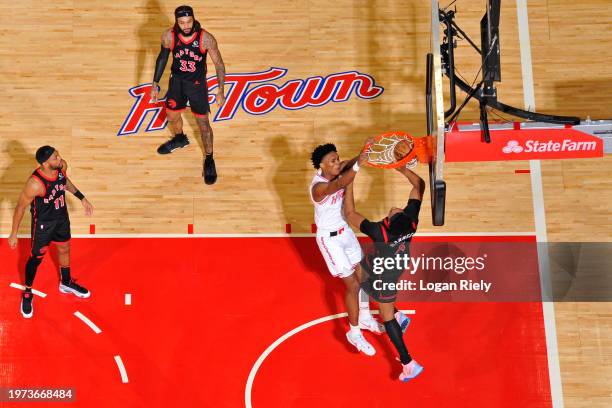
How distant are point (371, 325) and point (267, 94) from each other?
4041 millimetres

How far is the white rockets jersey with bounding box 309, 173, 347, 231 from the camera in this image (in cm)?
991

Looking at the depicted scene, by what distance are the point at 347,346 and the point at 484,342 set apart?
192 cm

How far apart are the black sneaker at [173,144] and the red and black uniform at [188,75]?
24.3 inches

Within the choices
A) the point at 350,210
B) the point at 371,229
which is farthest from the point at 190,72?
the point at 371,229

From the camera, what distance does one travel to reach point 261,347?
10.7m

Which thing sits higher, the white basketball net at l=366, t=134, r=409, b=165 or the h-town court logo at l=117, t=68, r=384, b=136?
the h-town court logo at l=117, t=68, r=384, b=136

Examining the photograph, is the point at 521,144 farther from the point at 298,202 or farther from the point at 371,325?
the point at 298,202

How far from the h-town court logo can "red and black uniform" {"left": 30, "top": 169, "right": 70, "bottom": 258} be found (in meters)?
2.01

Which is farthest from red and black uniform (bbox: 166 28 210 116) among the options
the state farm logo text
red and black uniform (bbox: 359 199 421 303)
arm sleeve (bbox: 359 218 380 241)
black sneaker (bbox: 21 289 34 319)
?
the state farm logo text

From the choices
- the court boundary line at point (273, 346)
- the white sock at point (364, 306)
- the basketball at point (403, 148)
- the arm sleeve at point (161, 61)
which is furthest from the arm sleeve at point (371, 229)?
the arm sleeve at point (161, 61)

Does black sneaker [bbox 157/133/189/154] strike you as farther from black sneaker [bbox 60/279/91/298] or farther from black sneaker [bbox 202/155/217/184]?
black sneaker [bbox 60/279/91/298]

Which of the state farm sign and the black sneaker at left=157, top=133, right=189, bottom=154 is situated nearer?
the state farm sign

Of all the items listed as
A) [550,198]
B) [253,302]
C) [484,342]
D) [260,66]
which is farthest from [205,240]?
[550,198]

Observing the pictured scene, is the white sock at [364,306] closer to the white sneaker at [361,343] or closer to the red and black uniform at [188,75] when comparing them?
the white sneaker at [361,343]
